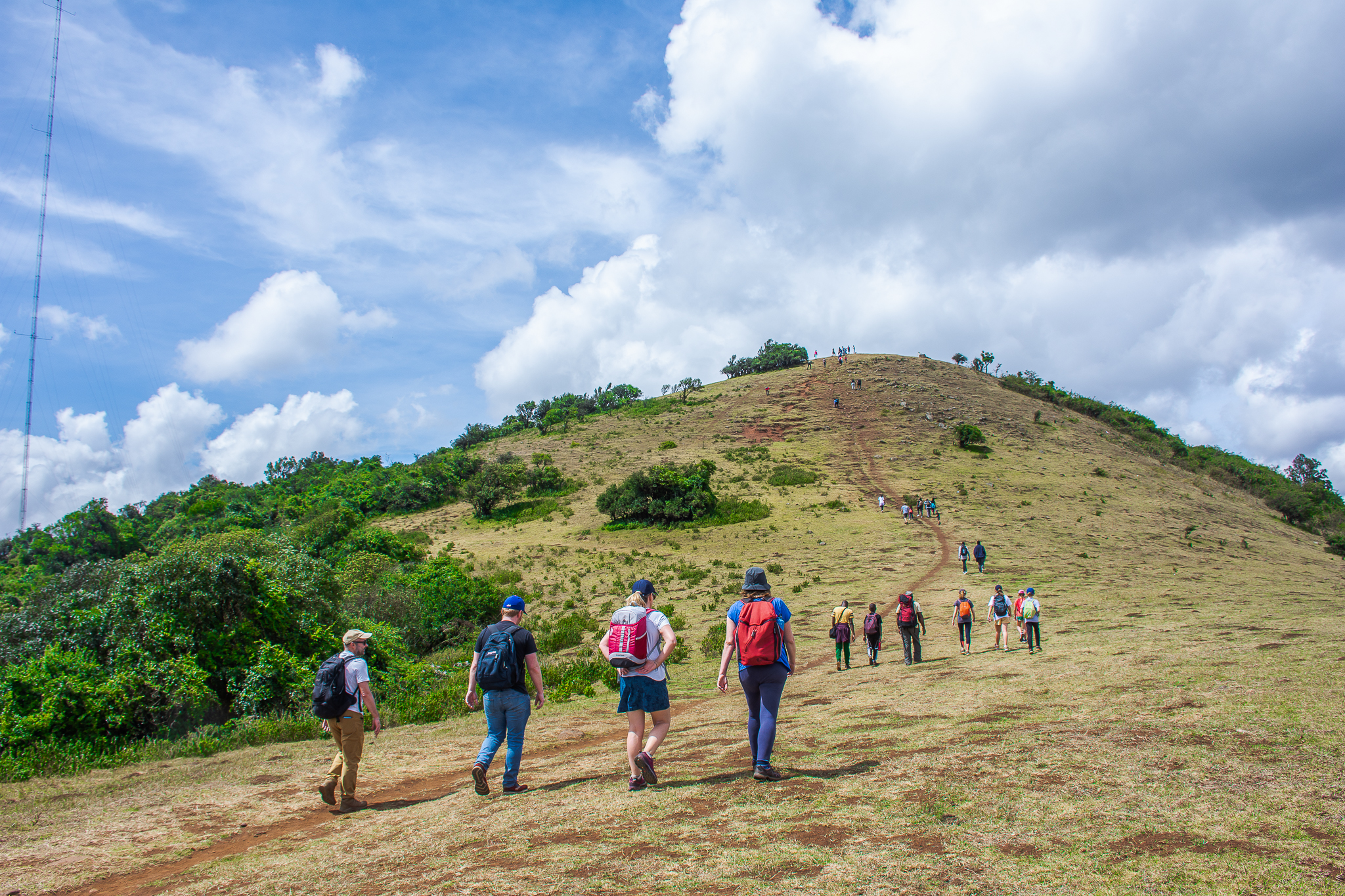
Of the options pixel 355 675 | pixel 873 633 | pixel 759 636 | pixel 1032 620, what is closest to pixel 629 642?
pixel 759 636

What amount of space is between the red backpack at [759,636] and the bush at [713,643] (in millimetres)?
11537

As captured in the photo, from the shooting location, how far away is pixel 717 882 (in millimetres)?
4176

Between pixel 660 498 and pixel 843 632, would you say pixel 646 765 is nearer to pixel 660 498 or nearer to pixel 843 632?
pixel 843 632

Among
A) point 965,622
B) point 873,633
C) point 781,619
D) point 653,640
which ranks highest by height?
point 781,619

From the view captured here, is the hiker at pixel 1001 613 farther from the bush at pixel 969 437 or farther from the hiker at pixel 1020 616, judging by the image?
the bush at pixel 969 437

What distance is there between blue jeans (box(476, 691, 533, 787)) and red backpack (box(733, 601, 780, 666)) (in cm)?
233

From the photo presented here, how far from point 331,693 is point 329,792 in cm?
129

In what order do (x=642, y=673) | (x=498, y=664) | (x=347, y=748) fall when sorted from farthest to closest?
(x=347, y=748)
(x=498, y=664)
(x=642, y=673)

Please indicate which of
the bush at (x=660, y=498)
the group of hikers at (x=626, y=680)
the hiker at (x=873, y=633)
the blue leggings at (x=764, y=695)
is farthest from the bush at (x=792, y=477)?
the blue leggings at (x=764, y=695)

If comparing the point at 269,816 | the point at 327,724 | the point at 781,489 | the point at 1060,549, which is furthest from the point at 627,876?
the point at 781,489

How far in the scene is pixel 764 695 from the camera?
6.16 m

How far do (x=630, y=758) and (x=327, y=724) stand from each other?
11.0ft

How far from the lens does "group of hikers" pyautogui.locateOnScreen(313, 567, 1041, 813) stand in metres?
6.17

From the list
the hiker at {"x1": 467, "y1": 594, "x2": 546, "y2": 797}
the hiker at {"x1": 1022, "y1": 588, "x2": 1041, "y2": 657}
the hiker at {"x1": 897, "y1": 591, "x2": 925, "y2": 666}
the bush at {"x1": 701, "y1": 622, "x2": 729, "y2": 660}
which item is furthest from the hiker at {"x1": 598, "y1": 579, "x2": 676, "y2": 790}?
the bush at {"x1": 701, "y1": 622, "x2": 729, "y2": 660}
